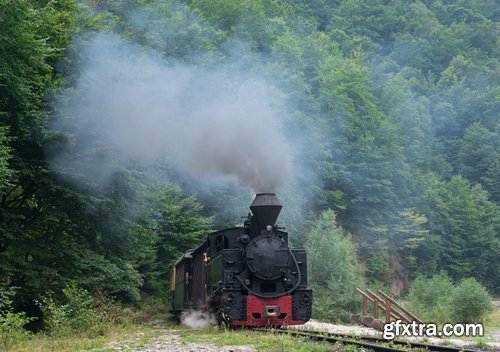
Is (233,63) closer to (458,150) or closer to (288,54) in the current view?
(288,54)

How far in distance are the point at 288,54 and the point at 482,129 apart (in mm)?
32586

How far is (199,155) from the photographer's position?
693 inches

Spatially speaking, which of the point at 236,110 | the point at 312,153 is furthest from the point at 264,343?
the point at 312,153

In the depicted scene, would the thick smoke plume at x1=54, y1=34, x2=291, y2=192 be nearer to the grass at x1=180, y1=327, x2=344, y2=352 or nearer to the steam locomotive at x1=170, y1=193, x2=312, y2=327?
the steam locomotive at x1=170, y1=193, x2=312, y2=327

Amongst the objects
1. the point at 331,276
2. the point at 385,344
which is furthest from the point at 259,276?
the point at 331,276

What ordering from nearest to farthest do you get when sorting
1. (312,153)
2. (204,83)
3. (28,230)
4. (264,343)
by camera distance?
(264,343)
(28,230)
(204,83)
(312,153)

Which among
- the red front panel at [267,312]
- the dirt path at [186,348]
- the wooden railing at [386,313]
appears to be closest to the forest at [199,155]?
the red front panel at [267,312]

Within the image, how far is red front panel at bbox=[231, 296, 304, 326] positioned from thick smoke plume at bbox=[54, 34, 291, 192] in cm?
341

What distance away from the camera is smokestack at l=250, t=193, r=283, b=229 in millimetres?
14648

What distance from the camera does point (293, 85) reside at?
44.8 m

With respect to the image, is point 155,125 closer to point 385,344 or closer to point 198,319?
point 198,319

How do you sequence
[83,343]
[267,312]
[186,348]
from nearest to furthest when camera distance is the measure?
[186,348] < [83,343] < [267,312]

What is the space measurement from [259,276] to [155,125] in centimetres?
605

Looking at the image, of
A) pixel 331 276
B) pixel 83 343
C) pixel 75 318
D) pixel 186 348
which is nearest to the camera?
pixel 186 348
